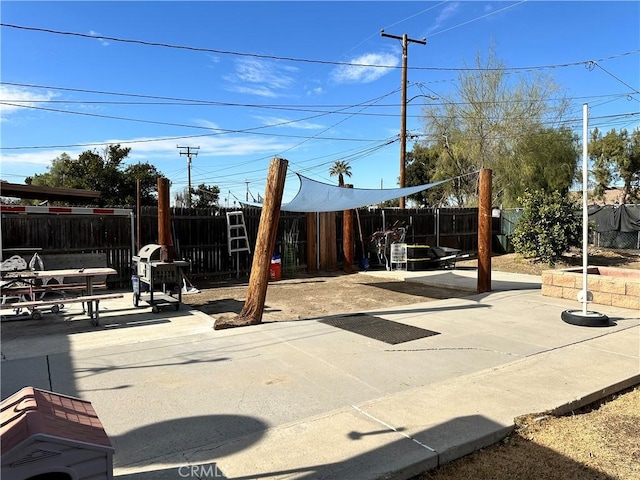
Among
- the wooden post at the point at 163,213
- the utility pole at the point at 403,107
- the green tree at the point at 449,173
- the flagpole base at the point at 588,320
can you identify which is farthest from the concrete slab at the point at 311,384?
the green tree at the point at 449,173

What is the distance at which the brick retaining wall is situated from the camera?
7.38 metres

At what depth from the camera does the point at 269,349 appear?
17.1ft

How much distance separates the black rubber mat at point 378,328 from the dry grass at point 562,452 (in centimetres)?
233

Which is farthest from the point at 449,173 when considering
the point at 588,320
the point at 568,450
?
the point at 568,450

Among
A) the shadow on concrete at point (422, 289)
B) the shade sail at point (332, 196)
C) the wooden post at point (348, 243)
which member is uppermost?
the shade sail at point (332, 196)

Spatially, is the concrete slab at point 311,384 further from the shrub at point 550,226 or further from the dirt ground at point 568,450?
the shrub at point 550,226

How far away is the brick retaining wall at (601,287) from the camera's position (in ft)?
24.2

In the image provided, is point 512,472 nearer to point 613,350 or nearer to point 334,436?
point 334,436

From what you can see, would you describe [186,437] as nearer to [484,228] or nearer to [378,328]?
[378,328]

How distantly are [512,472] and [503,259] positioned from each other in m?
13.5

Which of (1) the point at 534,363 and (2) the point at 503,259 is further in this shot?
(2) the point at 503,259

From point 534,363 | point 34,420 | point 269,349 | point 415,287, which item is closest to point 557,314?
point 534,363

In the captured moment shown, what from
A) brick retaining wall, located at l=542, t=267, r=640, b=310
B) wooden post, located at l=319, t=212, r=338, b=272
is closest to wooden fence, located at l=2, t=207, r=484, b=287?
wooden post, located at l=319, t=212, r=338, b=272

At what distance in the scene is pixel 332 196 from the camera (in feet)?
30.9
